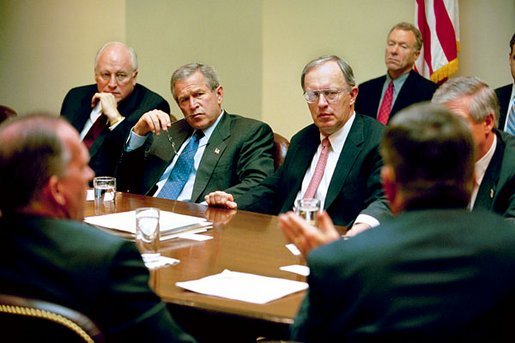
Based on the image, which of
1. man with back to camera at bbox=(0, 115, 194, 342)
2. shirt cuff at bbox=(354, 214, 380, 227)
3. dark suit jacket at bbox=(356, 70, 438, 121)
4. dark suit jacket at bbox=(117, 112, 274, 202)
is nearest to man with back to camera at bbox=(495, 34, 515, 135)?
dark suit jacket at bbox=(356, 70, 438, 121)

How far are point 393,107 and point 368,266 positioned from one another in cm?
422

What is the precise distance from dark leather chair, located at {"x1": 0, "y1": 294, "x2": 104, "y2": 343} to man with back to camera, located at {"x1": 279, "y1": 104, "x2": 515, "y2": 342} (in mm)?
451

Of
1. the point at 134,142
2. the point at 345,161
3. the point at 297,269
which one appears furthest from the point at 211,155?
the point at 297,269

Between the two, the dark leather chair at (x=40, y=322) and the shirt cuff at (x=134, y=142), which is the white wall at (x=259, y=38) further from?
the dark leather chair at (x=40, y=322)

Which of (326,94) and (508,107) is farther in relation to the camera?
(508,107)

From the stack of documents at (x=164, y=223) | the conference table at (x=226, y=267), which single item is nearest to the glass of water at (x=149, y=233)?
the conference table at (x=226, y=267)

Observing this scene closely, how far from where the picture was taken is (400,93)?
5.49 m

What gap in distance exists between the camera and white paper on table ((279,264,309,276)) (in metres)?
2.24

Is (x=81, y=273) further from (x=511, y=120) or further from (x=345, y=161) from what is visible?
(x=511, y=120)

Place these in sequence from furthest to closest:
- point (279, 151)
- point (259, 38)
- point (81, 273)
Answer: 1. point (259, 38)
2. point (279, 151)
3. point (81, 273)

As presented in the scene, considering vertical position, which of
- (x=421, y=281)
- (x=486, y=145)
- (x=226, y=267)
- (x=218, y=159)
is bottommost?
(x=226, y=267)

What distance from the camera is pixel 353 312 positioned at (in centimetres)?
144

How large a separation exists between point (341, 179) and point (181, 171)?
106cm

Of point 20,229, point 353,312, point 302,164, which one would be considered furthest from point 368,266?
point 302,164
